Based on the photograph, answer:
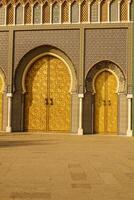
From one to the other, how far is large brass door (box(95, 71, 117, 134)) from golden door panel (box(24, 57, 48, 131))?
6.80 ft

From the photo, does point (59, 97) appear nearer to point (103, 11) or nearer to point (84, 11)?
point (84, 11)

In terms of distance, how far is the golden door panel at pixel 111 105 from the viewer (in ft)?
49.3

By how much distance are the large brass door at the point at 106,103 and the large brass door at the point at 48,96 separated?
3.64 feet

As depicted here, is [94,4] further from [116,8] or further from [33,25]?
[33,25]

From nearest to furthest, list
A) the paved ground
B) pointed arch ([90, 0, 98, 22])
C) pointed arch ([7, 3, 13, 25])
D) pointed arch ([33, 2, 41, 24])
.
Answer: the paved ground < pointed arch ([90, 0, 98, 22]) < pointed arch ([33, 2, 41, 24]) < pointed arch ([7, 3, 13, 25])

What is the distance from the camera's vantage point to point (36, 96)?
1581 centimetres

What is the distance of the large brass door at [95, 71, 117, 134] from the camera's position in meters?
15.1

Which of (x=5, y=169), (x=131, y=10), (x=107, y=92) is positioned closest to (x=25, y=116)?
(x=107, y=92)

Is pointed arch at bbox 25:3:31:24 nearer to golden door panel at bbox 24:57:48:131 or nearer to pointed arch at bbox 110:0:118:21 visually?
golden door panel at bbox 24:57:48:131

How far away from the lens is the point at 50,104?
15617mm

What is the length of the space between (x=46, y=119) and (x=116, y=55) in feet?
11.9

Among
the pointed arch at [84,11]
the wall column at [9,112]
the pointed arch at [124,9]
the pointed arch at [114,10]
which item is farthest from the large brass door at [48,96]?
the pointed arch at [124,9]

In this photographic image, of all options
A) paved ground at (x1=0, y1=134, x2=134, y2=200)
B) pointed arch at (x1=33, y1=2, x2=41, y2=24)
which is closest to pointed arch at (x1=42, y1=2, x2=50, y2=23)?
pointed arch at (x1=33, y1=2, x2=41, y2=24)

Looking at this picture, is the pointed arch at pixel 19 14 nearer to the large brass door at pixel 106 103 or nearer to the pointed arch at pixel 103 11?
the pointed arch at pixel 103 11
